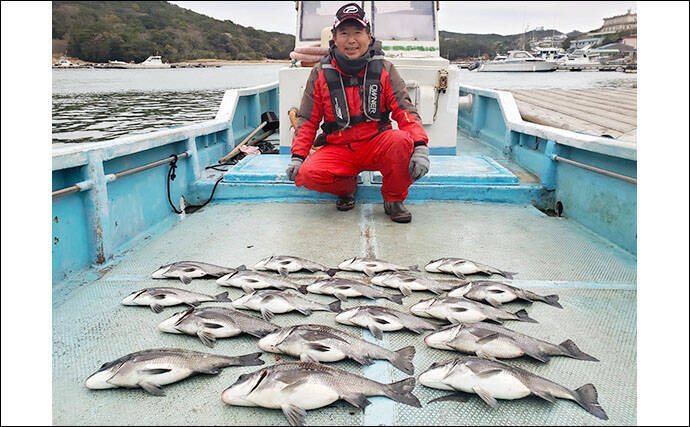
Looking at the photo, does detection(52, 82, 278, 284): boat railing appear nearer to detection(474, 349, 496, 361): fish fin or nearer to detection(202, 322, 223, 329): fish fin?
detection(202, 322, 223, 329): fish fin

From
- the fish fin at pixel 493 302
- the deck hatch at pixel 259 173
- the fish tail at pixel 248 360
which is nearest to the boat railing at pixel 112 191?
the deck hatch at pixel 259 173

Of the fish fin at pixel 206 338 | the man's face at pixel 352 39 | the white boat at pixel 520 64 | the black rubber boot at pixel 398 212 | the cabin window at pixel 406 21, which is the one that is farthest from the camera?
the white boat at pixel 520 64

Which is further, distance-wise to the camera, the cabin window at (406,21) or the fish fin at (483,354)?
the cabin window at (406,21)

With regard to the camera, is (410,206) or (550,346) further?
(410,206)

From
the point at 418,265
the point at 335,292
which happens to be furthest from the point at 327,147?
the point at 335,292

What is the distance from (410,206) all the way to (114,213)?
282 centimetres

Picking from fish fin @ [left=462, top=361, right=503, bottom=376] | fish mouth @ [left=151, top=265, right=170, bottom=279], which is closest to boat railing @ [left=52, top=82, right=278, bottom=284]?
fish mouth @ [left=151, top=265, right=170, bottom=279]

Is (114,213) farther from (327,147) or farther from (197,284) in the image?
(327,147)

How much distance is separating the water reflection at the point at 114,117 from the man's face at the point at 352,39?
12.3 meters

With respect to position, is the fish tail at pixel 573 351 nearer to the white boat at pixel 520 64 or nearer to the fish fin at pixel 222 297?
the fish fin at pixel 222 297

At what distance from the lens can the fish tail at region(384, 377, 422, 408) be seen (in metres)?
1.94

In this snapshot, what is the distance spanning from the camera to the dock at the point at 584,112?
5.82 metres

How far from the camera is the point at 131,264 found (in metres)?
3.48

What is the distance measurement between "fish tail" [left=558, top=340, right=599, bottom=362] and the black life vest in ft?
8.63
